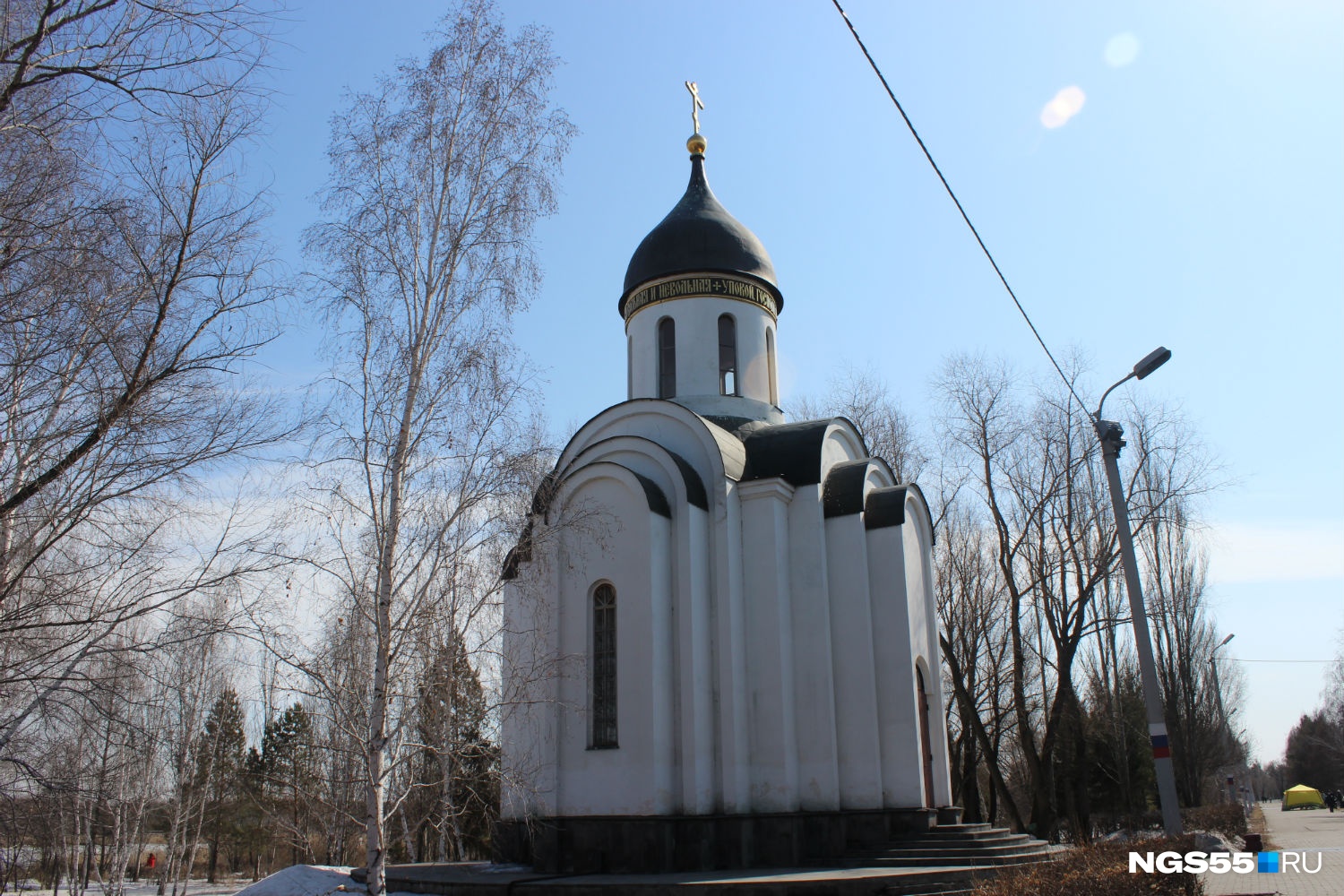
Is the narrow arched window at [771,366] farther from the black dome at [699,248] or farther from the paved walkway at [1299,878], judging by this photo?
the paved walkway at [1299,878]

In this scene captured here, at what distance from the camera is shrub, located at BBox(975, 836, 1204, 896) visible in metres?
6.96

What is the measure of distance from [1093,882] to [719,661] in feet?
20.6

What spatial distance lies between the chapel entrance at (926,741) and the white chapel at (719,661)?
0.04 m

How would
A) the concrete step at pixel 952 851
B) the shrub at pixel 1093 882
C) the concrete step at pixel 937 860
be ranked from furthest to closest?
the concrete step at pixel 952 851
the concrete step at pixel 937 860
the shrub at pixel 1093 882

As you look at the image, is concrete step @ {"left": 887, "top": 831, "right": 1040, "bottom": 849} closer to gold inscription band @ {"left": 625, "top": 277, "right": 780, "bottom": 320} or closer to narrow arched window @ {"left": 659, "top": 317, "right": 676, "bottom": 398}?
narrow arched window @ {"left": 659, "top": 317, "right": 676, "bottom": 398}

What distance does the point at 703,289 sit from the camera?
52.8ft

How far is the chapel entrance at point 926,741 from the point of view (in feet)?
44.5

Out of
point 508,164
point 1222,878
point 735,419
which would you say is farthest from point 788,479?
point 1222,878

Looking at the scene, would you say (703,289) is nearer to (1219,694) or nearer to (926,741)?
(926,741)

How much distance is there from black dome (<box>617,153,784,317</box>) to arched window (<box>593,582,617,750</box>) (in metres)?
6.11

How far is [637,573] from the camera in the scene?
42.0 ft

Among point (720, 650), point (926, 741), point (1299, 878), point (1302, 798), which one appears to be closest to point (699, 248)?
point (720, 650)

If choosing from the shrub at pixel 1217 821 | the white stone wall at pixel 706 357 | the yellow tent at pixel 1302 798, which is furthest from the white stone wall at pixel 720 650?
the yellow tent at pixel 1302 798

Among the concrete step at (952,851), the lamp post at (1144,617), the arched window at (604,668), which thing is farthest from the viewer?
the arched window at (604,668)
